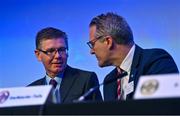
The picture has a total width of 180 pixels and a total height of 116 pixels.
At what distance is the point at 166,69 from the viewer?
176cm

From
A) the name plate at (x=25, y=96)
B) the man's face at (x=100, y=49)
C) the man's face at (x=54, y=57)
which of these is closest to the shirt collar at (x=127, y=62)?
the man's face at (x=100, y=49)

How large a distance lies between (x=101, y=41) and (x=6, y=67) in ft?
3.12

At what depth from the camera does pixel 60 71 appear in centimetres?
220

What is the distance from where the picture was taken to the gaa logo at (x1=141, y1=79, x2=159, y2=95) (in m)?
0.98

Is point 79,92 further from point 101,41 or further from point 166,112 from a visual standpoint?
point 166,112

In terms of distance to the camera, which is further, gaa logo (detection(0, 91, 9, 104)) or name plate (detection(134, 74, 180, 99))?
gaa logo (detection(0, 91, 9, 104))

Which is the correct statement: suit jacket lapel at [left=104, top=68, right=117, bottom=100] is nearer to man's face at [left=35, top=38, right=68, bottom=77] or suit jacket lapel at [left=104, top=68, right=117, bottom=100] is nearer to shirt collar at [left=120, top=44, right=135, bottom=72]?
shirt collar at [left=120, top=44, right=135, bottom=72]

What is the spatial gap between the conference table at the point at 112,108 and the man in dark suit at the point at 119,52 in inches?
30.1

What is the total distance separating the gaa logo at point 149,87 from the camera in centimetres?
98

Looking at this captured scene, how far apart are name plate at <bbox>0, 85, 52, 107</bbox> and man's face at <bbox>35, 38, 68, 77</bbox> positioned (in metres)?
1.00

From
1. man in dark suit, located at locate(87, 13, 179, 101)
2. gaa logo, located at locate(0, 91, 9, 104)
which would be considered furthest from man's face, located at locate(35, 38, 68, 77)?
gaa logo, located at locate(0, 91, 9, 104)

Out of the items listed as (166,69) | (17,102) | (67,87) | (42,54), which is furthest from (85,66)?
(17,102)

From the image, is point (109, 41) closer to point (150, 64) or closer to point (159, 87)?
point (150, 64)

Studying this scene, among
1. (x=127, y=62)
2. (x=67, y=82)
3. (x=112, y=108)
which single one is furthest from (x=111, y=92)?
(x=112, y=108)
